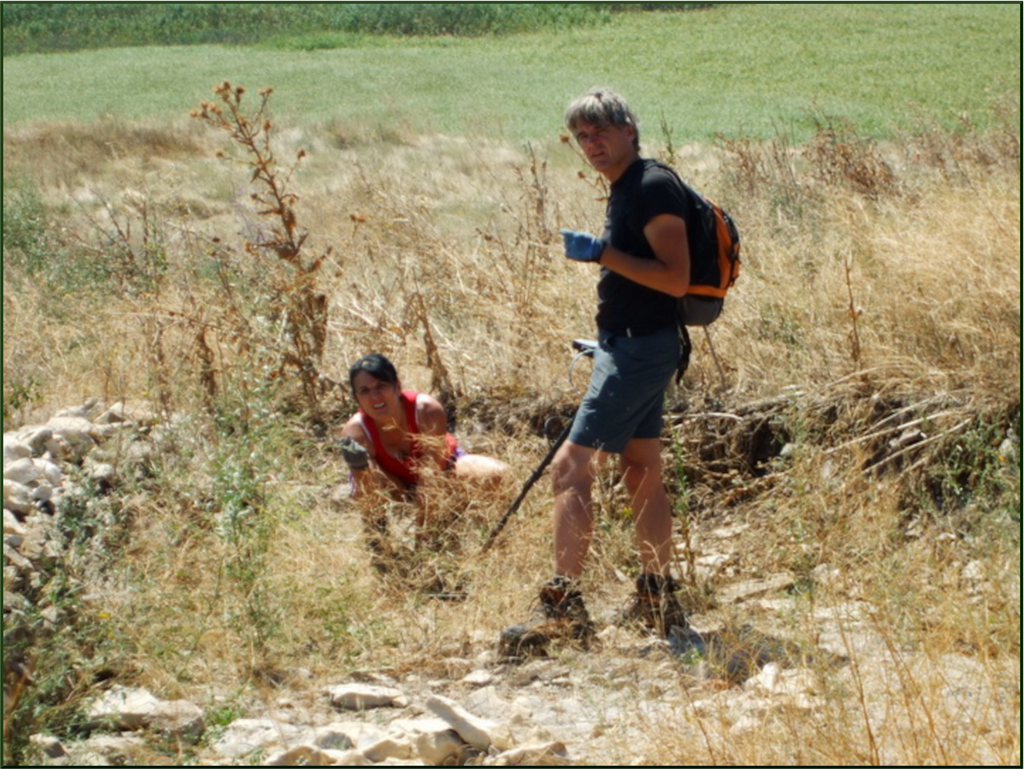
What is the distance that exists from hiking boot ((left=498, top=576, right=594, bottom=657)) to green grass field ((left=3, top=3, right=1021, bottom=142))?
35.4ft

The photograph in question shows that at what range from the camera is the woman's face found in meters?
5.11

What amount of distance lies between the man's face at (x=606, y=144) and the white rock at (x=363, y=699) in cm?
171

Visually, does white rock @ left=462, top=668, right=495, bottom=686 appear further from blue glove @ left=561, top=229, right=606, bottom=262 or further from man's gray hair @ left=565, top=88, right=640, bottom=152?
man's gray hair @ left=565, top=88, right=640, bottom=152

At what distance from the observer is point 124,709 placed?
3.58 m

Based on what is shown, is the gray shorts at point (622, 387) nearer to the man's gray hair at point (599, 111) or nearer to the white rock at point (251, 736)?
the man's gray hair at point (599, 111)

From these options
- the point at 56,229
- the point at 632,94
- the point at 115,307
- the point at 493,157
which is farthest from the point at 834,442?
the point at 632,94

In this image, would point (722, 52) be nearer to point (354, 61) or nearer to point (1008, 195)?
point (354, 61)

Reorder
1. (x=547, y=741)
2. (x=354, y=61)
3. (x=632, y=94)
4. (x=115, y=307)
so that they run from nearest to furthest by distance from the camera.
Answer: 1. (x=547, y=741)
2. (x=115, y=307)
3. (x=632, y=94)
4. (x=354, y=61)

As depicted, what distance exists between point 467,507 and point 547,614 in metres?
1.07

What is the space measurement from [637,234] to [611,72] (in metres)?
18.2

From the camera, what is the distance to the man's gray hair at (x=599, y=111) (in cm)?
395

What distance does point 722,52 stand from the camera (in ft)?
72.2

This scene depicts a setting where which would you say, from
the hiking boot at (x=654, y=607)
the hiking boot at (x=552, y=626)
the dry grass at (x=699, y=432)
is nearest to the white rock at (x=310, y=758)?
the dry grass at (x=699, y=432)

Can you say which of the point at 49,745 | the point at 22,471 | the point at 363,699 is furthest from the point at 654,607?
the point at 22,471
